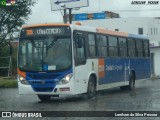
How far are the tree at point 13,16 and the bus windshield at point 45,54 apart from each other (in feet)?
122

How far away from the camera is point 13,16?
56.3 meters

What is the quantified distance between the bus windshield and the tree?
3720 cm

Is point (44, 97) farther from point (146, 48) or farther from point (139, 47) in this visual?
point (146, 48)

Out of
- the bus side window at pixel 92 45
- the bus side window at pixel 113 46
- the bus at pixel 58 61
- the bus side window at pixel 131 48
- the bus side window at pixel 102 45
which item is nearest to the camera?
the bus at pixel 58 61

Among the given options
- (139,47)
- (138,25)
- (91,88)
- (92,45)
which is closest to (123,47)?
(139,47)

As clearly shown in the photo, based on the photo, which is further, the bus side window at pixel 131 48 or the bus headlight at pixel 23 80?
the bus side window at pixel 131 48

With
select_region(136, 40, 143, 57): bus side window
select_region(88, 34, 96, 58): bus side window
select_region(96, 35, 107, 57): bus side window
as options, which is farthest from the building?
select_region(88, 34, 96, 58): bus side window

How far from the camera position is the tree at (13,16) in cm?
5584

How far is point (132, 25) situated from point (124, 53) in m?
60.6

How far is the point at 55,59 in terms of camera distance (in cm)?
1839

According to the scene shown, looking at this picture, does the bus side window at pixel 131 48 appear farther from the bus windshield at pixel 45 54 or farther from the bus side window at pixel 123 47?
the bus windshield at pixel 45 54

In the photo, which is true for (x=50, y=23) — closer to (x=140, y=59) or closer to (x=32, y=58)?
(x=32, y=58)

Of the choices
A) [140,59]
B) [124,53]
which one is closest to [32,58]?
[124,53]

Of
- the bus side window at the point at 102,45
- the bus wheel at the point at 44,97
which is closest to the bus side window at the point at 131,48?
the bus side window at the point at 102,45
